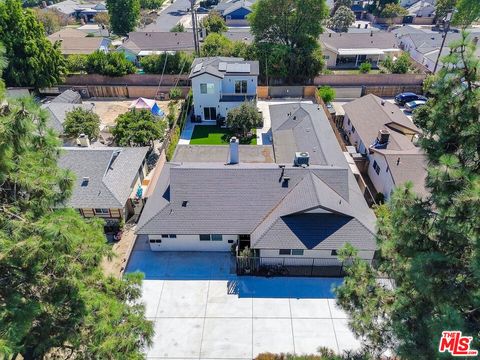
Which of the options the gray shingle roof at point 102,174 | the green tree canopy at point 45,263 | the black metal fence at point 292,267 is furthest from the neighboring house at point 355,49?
the green tree canopy at point 45,263

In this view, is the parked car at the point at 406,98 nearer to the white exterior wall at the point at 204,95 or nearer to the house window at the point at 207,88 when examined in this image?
the white exterior wall at the point at 204,95

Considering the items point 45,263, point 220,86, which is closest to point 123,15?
point 220,86

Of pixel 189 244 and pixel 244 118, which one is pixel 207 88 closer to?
pixel 244 118

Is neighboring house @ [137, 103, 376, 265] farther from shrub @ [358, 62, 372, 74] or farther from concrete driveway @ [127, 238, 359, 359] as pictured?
shrub @ [358, 62, 372, 74]

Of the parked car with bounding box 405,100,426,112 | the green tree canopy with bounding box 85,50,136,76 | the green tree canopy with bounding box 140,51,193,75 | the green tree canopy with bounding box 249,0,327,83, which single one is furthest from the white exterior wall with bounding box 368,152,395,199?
the green tree canopy with bounding box 85,50,136,76

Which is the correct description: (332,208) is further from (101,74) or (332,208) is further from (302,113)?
(101,74)
